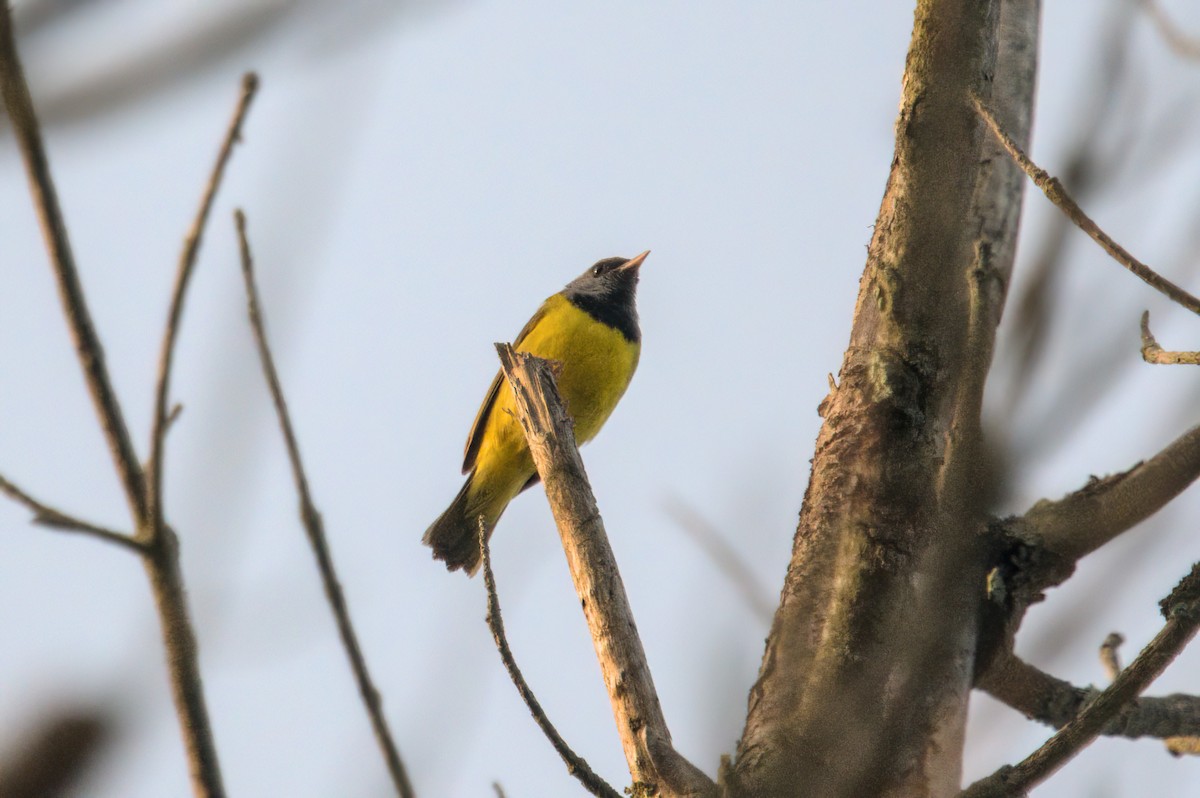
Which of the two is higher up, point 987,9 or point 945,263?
point 987,9

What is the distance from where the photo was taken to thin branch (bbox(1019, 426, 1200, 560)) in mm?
2707

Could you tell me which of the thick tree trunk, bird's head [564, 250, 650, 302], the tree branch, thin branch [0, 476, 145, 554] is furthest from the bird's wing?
thin branch [0, 476, 145, 554]

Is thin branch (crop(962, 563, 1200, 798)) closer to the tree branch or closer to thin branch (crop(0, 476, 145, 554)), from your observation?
the tree branch

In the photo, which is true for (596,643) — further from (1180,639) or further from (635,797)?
(1180,639)

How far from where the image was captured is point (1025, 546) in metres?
3.15

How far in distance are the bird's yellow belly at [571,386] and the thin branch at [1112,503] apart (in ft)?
11.7

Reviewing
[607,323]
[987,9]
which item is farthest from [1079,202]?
[607,323]

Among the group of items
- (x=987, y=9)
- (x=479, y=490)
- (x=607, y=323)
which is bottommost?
(x=987, y=9)

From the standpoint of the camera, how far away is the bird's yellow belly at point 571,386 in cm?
656

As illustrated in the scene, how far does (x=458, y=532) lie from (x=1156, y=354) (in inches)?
196

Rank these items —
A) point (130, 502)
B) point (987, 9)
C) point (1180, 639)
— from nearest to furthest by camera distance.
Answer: point (130, 502), point (1180, 639), point (987, 9)

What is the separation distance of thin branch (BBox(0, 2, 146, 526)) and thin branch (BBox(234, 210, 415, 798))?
0.56 meters

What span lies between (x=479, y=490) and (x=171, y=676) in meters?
5.41

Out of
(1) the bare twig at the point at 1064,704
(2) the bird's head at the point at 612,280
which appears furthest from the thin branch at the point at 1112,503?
(2) the bird's head at the point at 612,280
